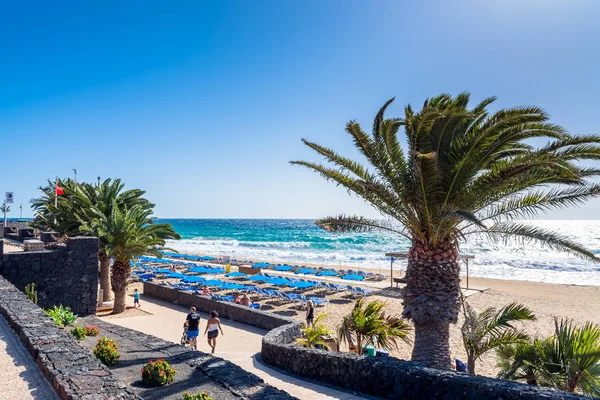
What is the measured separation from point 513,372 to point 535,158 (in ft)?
12.2

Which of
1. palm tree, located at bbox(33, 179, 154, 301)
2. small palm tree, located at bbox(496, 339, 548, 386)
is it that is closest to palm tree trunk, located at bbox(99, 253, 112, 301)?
palm tree, located at bbox(33, 179, 154, 301)

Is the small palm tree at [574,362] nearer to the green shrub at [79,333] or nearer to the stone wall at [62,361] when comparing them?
the stone wall at [62,361]

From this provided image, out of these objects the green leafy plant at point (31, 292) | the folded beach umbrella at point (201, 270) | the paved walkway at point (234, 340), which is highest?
the green leafy plant at point (31, 292)

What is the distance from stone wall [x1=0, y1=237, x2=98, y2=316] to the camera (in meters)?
11.2

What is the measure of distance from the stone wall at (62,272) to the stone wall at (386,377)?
20.8ft

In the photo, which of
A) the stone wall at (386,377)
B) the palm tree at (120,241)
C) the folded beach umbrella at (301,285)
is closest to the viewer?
the stone wall at (386,377)

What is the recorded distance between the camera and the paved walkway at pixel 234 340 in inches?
295

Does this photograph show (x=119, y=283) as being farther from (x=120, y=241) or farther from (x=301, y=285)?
(x=301, y=285)

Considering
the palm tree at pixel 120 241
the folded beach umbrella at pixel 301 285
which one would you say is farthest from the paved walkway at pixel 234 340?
the folded beach umbrella at pixel 301 285

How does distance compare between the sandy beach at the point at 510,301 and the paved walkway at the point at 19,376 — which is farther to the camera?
the sandy beach at the point at 510,301

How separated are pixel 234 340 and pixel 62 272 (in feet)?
18.6

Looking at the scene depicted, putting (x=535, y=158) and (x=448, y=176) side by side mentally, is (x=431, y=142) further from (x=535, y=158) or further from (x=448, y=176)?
(x=535, y=158)

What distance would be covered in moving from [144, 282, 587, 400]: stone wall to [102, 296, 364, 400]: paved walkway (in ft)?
0.85

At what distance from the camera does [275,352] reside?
923 centimetres
